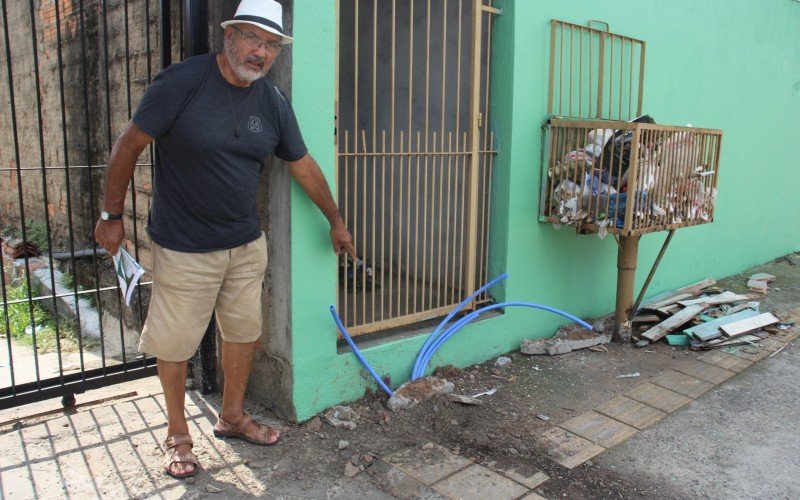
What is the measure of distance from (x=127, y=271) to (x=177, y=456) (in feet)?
2.93

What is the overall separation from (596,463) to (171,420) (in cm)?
214

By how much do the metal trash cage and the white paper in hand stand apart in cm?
289

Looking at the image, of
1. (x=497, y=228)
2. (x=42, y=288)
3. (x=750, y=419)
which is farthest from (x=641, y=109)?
(x=42, y=288)

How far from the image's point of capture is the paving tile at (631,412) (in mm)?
3797

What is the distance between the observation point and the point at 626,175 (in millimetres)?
4238

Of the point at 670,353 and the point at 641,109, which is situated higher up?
the point at 641,109

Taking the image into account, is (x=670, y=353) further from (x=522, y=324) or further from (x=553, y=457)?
(x=553, y=457)

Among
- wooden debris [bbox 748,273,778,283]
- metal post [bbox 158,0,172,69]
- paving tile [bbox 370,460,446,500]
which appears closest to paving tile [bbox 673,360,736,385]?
paving tile [bbox 370,460,446,500]

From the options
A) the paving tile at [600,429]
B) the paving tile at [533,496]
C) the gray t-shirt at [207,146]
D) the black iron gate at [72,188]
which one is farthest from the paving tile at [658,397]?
the black iron gate at [72,188]

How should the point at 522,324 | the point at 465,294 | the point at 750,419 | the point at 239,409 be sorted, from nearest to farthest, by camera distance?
the point at 239,409 → the point at 750,419 → the point at 465,294 → the point at 522,324

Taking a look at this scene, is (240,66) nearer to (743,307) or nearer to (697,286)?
(743,307)

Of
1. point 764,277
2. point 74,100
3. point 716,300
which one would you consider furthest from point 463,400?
point 764,277

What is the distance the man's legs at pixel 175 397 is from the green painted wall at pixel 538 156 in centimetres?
62

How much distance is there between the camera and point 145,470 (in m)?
3.01
